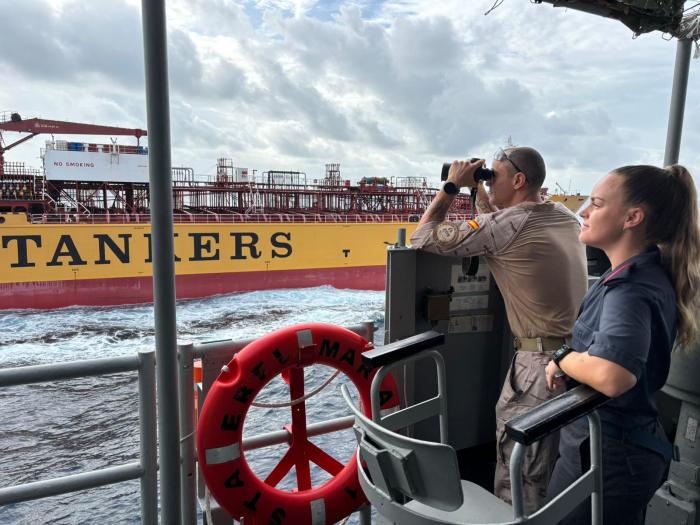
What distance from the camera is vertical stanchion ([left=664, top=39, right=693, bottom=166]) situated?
2.60 metres

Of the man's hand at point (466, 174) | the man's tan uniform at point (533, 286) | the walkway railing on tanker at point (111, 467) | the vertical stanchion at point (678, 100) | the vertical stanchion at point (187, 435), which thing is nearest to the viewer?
the walkway railing on tanker at point (111, 467)

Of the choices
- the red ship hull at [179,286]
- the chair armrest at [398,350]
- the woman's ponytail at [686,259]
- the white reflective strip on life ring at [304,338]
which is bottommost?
the red ship hull at [179,286]

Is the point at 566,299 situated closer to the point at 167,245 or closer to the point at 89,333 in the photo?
the point at 167,245

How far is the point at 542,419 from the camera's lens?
0.73 metres

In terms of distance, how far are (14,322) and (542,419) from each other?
608 inches

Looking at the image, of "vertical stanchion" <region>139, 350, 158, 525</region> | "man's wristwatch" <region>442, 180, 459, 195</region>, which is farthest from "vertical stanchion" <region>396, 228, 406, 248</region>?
"vertical stanchion" <region>139, 350, 158, 525</region>

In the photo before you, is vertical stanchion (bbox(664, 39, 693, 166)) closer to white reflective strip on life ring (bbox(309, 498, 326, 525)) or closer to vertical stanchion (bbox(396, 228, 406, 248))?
vertical stanchion (bbox(396, 228, 406, 248))

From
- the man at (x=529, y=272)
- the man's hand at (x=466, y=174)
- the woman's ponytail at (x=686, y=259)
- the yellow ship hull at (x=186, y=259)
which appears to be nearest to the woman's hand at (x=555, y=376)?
the woman's ponytail at (x=686, y=259)

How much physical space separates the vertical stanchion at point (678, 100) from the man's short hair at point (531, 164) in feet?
5.83

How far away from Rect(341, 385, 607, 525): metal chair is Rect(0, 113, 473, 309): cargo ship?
11664 mm

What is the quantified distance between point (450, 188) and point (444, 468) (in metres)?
0.95

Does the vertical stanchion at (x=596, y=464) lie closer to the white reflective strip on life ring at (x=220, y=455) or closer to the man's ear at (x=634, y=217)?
the man's ear at (x=634, y=217)

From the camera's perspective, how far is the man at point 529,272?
4.29ft

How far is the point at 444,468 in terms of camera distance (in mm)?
746
